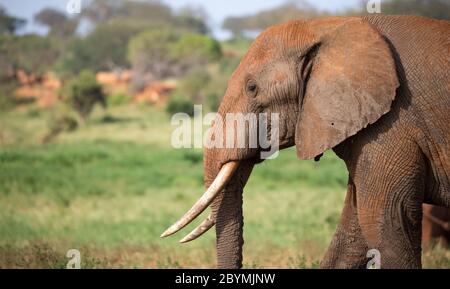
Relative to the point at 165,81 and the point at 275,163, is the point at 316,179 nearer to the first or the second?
the point at 275,163

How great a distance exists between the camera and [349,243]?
5.17m

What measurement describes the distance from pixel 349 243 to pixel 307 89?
1083mm

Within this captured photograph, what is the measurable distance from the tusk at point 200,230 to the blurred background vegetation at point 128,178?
1866 mm

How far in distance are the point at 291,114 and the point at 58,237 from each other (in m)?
4.51

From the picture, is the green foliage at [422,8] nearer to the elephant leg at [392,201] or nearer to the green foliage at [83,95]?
the green foliage at [83,95]

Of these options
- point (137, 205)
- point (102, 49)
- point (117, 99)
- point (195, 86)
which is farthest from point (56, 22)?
point (137, 205)

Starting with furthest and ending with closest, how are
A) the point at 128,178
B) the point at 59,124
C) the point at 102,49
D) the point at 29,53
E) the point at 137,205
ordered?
the point at 102,49
the point at 29,53
the point at 59,124
the point at 128,178
the point at 137,205

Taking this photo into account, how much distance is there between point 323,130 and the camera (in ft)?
15.0

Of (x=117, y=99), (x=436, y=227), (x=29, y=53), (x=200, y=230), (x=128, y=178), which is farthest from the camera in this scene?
(x=29, y=53)

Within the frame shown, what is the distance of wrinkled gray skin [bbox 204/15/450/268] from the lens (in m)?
4.42

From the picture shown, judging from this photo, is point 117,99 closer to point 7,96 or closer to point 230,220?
point 7,96

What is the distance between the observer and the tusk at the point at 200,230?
4805 mm

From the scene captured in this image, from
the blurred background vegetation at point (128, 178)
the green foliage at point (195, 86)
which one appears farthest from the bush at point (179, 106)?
the green foliage at point (195, 86)
